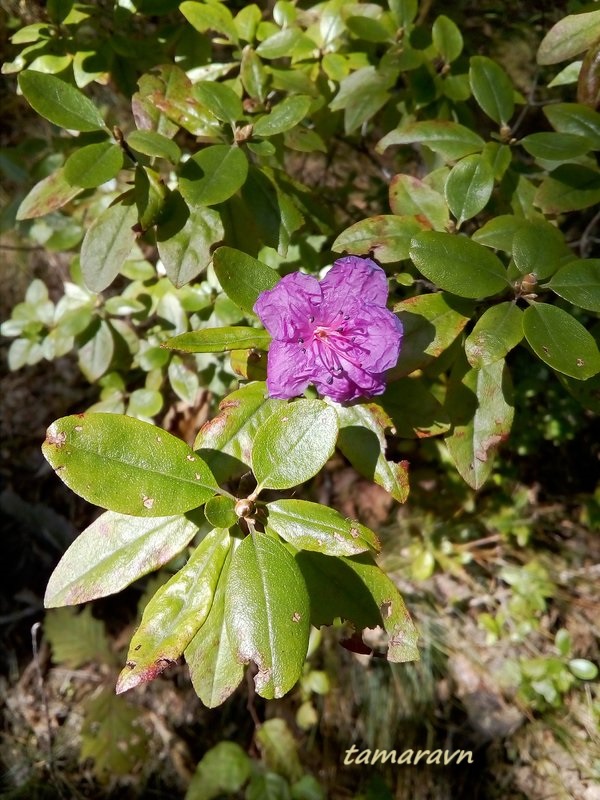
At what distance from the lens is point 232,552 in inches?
38.3

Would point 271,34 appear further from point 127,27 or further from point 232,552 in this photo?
point 232,552

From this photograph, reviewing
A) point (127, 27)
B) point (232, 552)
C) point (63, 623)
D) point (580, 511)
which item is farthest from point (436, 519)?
point (127, 27)

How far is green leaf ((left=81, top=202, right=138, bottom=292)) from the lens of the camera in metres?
1.22

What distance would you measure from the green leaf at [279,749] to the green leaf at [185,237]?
1.69m

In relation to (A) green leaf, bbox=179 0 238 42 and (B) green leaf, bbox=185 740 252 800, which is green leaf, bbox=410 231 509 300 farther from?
(B) green leaf, bbox=185 740 252 800

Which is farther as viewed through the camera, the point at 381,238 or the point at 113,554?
the point at 381,238

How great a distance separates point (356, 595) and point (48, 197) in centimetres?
96

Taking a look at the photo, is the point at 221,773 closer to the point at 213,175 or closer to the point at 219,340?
the point at 219,340

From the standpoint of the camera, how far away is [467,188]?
118 cm

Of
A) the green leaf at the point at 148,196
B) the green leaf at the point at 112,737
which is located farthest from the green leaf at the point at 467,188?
the green leaf at the point at 112,737

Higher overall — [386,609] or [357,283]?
[357,283]

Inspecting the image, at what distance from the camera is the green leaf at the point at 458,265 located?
3.35ft

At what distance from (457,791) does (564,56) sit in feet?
7.67

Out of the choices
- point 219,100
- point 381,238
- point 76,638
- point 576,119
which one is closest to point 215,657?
point 381,238
